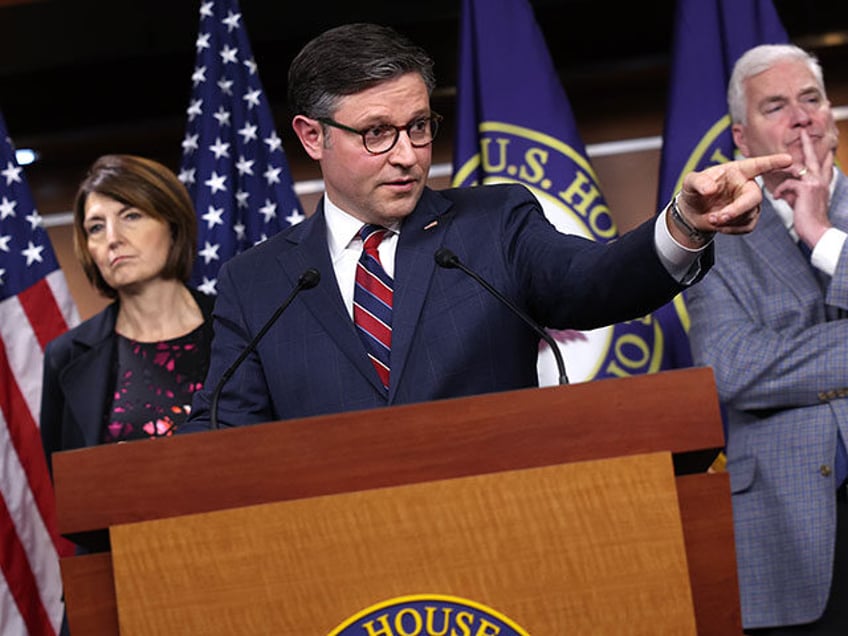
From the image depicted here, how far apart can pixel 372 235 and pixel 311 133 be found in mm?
242

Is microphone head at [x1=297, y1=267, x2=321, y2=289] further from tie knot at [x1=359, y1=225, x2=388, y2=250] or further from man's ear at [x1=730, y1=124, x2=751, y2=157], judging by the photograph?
man's ear at [x1=730, y1=124, x2=751, y2=157]

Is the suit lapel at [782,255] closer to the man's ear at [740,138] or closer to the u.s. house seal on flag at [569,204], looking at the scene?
the man's ear at [740,138]

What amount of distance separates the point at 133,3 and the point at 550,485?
3.02 m

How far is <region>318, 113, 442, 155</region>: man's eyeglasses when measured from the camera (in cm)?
222

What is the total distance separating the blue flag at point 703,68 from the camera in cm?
379

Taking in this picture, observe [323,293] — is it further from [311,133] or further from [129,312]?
[129,312]

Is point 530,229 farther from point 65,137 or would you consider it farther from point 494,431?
point 65,137

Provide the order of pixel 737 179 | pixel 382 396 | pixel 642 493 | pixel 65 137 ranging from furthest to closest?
pixel 65 137 → pixel 382 396 → pixel 737 179 → pixel 642 493

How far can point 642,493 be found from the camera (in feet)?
5.05

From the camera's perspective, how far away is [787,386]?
2.86 meters

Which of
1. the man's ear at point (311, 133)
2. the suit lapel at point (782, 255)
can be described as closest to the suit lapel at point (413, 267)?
the man's ear at point (311, 133)

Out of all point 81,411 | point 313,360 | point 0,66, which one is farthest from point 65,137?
point 313,360

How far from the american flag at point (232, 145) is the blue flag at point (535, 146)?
0.60 meters

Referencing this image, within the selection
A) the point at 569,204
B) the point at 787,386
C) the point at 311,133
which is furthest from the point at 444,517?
the point at 569,204
